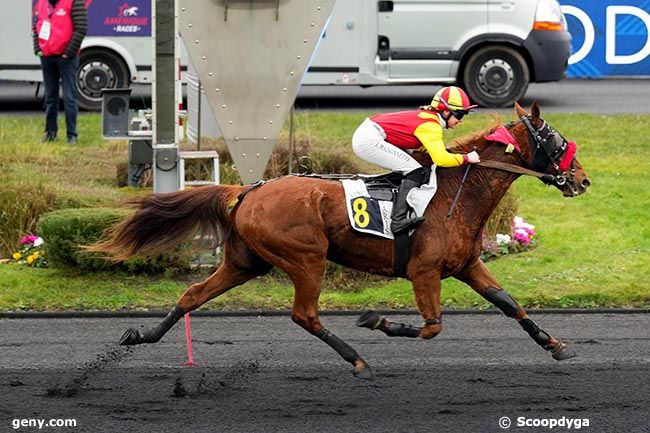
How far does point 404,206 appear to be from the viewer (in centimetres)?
836

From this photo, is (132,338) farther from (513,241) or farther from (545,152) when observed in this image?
(513,241)

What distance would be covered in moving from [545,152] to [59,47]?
848 centimetres

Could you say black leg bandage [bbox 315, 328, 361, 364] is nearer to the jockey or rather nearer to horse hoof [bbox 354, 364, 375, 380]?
horse hoof [bbox 354, 364, 375, 380]

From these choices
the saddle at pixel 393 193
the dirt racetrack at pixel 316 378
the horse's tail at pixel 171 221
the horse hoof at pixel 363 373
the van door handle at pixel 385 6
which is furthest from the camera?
the van door handle at pixel 385 6

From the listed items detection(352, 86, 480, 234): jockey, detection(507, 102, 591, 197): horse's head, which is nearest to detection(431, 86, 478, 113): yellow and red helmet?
detection(352, 86, 480, 234): jockey

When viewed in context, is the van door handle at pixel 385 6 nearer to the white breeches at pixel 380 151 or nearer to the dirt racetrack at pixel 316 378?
the dirt racetrack at pixel 316 378

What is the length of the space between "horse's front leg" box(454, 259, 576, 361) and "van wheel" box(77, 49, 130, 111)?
10.8m

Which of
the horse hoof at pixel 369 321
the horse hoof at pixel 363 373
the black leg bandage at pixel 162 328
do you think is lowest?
the horse hoof at pixel 363 373

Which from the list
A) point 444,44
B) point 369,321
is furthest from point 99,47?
point 369,321

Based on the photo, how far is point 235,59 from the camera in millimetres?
11391

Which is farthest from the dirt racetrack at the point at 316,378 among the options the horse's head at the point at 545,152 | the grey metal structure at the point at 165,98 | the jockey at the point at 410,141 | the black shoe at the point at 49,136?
the black shoe at the point at 49,136

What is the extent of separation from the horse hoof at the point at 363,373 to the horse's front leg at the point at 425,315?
292mm

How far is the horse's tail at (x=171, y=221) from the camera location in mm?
8719

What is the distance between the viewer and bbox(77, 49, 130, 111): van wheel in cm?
1855
